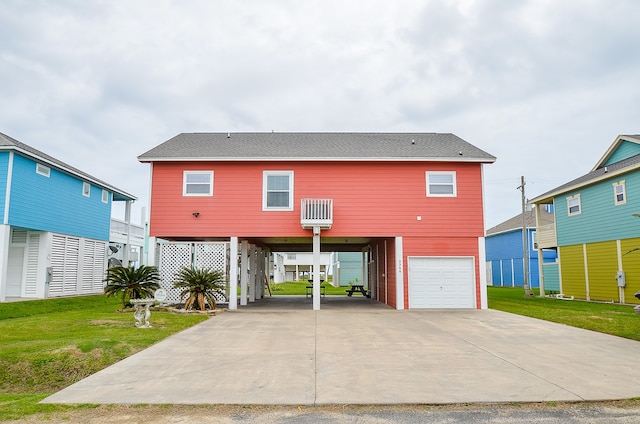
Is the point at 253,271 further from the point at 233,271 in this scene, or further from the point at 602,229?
the point at 602,229

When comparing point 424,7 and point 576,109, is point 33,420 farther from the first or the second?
point 576,109

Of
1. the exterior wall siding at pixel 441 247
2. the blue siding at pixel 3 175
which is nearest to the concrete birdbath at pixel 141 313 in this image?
the blue siding at pixel 3 175

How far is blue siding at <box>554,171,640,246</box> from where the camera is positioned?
16.5m

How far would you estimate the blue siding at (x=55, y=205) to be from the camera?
15.7m

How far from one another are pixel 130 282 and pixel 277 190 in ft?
18.6

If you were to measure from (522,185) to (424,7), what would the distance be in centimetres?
1466

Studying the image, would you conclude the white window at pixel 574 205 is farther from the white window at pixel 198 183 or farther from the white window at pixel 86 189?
the white window at pixel 86 189

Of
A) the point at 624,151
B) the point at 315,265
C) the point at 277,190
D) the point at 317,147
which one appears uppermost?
the point at 624,151

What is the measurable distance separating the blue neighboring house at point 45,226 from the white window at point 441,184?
14463mm

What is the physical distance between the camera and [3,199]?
15.0m

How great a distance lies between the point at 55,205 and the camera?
17875 mm

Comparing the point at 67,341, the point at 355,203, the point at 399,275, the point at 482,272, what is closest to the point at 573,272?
the point at 482,272

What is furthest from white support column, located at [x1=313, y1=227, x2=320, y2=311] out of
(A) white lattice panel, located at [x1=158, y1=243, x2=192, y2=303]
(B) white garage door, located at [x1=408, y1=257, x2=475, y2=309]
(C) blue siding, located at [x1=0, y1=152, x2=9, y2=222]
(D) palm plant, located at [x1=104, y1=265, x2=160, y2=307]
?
(C) blue siding, located at [x1=0, y1=152, x2=9, y2=222]

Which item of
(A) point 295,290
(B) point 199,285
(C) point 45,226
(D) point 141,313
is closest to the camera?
(D) point 141,313
